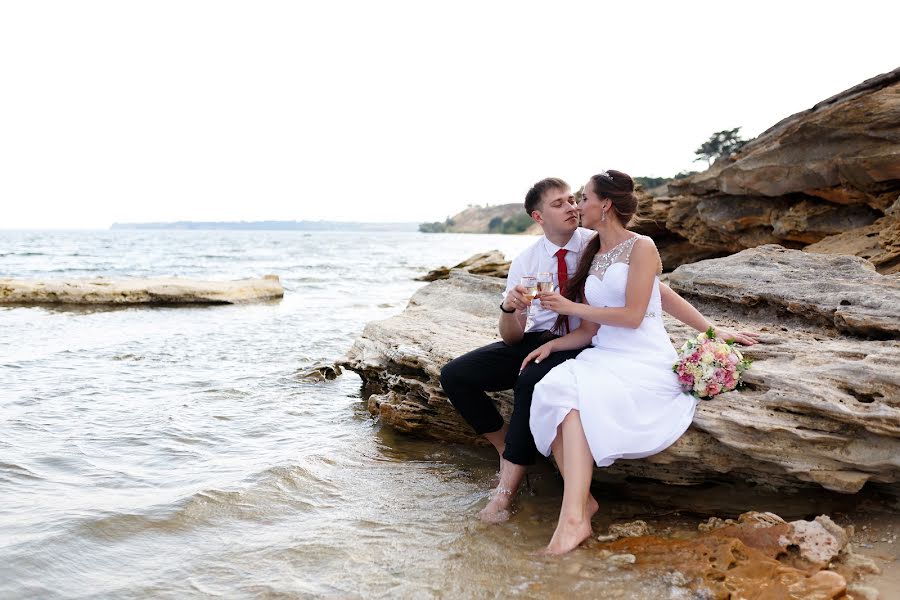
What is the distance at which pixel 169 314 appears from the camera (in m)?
20.0

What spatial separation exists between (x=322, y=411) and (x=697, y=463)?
555cm

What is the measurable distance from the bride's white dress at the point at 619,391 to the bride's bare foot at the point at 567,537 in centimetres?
46

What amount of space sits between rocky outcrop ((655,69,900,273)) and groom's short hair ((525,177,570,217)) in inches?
266

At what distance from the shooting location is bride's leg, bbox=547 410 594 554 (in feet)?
15.2

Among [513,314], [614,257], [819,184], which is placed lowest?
[513,314]

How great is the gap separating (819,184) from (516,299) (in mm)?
9527

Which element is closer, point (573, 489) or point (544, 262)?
point (573, 489)

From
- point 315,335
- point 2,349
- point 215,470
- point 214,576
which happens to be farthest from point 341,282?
point 214,576

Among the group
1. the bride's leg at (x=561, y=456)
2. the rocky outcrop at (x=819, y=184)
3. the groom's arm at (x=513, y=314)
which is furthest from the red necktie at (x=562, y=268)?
the rocky outcrop at (x=819, y=184)

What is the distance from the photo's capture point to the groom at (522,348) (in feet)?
17.7

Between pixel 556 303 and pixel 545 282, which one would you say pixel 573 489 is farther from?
pixel 545 282

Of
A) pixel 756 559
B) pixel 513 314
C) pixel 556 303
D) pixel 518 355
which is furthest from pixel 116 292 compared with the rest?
pixel 756 559

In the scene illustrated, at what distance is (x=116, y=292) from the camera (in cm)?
2222

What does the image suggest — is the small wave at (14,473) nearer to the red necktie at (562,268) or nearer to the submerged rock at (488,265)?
the red necktie at (562,268)
